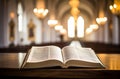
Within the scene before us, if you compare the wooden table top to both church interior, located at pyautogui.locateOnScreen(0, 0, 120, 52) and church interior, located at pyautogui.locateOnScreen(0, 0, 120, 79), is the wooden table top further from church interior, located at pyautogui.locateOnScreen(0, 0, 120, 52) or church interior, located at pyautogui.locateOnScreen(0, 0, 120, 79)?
church interior, located at pyautogui.locateOnScreen(0, 0, 120, 52)

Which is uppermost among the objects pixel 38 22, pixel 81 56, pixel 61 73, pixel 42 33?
pixel 38 22

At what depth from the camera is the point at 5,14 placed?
2148 cm

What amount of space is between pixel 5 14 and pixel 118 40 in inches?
370

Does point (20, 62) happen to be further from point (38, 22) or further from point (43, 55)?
point (38, 22)

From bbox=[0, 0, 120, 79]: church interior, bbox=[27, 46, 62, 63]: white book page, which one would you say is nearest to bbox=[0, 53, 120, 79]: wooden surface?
bbox=[0, 0, 120, 79]: church interior

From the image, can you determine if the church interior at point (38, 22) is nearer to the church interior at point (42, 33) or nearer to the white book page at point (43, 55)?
the church interior at point (42, 33)

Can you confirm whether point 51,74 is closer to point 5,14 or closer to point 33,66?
point 33,66

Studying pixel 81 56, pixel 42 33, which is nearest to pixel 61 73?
pixel 81 56

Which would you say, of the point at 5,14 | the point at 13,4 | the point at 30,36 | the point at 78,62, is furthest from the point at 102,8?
the point at 78,62

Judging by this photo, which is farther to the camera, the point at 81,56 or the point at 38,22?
the point at 38,22

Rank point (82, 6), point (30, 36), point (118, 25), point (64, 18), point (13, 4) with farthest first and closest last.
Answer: point (64, 18) < point (82, 6) < point (30, 36) < point (13, 4) < point (118, 25)

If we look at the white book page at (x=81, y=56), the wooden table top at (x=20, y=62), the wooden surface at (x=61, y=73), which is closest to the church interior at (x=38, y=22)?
the wooden table top at (x=20, y=62)

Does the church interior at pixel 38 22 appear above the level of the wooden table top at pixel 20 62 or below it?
above

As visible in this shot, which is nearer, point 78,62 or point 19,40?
point 78,62
